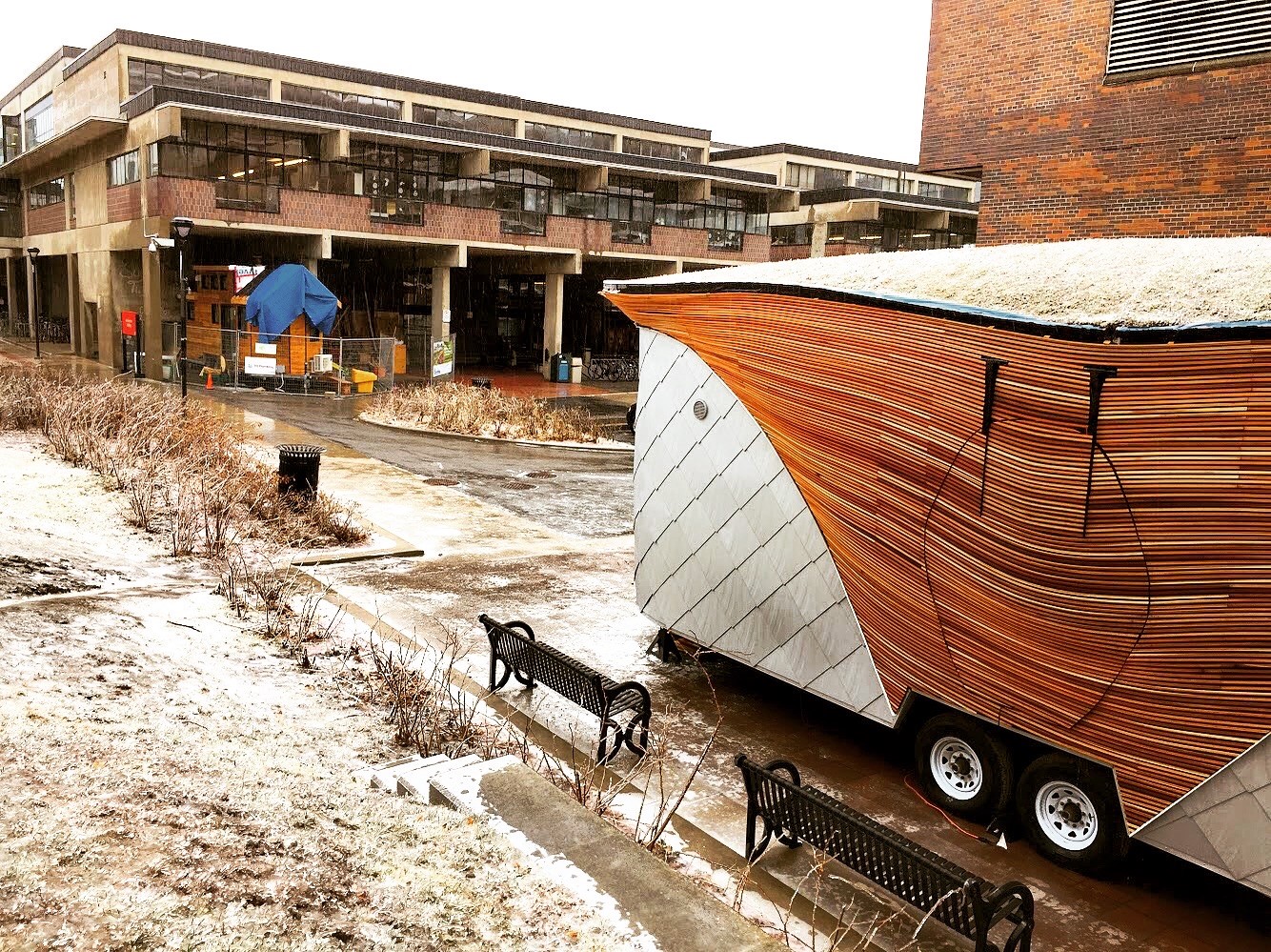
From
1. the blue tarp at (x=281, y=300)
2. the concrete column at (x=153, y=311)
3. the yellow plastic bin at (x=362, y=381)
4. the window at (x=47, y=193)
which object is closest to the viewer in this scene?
the blue tarp at (x=281, y=300)

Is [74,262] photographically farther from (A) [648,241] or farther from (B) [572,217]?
(A) [648,241]

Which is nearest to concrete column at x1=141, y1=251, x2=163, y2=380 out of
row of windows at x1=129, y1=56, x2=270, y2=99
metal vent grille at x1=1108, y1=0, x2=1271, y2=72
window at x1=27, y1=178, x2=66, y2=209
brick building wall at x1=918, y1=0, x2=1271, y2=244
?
row of windows at x1=129, y1=56, x2=270, y2=99

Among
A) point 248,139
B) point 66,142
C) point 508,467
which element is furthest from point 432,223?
point 508,467

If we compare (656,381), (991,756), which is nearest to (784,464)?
(656,381)

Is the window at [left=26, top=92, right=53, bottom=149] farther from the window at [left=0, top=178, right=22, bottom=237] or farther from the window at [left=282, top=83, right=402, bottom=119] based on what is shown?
the window at [left=282, top=83, right=402, bottom=119]

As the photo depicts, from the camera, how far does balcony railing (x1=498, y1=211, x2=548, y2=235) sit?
39.3 m

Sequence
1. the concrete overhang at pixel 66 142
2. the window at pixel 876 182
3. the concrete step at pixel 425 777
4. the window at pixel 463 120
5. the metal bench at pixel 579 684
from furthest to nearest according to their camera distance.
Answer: the window at pixel 876 182
the window at pixel 463 120
the concrete overhang at pixel 66 142
the metal bench at pixel 579 684
the concrete step at pixel 425 777

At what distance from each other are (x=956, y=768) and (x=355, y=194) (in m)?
34.3

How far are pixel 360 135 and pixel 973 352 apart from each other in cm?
3380

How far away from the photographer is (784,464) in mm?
8086

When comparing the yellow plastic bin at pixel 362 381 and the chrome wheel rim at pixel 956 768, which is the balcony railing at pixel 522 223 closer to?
the yellow plastic bin at pixel 362 381

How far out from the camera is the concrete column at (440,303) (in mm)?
38500

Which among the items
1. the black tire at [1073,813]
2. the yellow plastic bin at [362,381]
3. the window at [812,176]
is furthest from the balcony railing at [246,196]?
the window at [812,176]

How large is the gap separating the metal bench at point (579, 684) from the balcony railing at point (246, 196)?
93.0 feet
